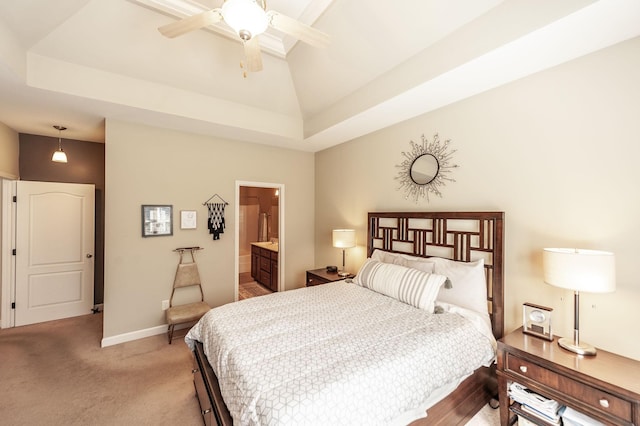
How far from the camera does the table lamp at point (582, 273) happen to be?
156cm

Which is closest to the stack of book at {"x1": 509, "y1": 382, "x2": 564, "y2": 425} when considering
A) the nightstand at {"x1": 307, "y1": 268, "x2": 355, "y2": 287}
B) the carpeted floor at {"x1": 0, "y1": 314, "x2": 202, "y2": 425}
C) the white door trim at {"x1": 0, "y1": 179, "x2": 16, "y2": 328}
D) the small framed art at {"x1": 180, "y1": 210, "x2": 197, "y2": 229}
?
the nightstand at {"x1": 307, "y1": 268, "x2": 355, "y2": 287}

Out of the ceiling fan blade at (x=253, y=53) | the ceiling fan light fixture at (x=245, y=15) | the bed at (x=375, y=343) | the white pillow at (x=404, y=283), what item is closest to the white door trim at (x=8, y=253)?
the bed at (x=375, y=343)

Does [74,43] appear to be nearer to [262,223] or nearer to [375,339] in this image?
[375,339]

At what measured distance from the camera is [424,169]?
9.75 feet

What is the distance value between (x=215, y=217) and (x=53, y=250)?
7.76 feet

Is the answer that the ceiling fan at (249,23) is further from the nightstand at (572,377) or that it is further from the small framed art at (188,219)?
the nightstand at (572,377)

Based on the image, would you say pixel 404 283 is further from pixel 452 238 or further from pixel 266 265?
pixel 266 265

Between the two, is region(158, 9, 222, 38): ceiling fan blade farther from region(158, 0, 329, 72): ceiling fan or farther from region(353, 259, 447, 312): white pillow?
region(353, 259, 447, 312): white pillow

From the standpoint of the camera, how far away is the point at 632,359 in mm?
1665

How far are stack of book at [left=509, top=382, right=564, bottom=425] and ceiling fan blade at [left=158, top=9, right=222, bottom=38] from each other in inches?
125

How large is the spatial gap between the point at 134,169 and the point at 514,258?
4.19 metres

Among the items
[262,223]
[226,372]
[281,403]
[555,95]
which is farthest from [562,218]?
[262,223]

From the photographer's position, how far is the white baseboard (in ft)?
9.99

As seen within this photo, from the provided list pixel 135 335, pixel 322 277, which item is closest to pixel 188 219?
pixel 135 335
